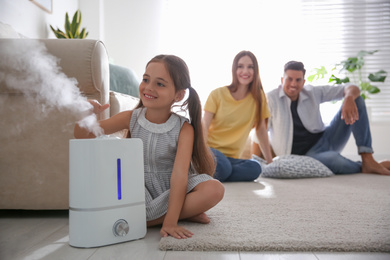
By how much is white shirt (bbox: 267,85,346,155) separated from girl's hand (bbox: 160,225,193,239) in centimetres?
172

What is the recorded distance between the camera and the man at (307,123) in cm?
247

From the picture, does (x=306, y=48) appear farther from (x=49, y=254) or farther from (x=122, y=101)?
(x=49, y=254)

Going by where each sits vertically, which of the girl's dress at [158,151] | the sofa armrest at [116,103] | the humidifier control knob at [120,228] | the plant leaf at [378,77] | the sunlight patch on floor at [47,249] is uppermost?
the plant leaf at [378,77]

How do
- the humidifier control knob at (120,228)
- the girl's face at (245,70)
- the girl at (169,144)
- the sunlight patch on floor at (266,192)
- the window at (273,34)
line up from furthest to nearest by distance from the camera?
the window at (273,34)
the girl's face at (245,70)
the sunlight patch on floor at (266,192)
the girl at (169,144)
the humidifier control knob at (120,228)

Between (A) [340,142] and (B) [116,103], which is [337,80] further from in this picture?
(B) [116,103]

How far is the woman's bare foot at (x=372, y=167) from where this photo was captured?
92.4 inches

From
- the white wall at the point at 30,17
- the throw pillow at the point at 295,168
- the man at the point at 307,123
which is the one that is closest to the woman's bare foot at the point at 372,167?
the man at the point at 307,123

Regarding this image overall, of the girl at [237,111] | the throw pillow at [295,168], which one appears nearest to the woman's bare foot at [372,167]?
the throw pillow at [295,168]

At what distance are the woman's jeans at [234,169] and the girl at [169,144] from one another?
827 mm

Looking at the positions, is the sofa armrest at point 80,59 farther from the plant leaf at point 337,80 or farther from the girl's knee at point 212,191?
the plant leaf at point 337,80

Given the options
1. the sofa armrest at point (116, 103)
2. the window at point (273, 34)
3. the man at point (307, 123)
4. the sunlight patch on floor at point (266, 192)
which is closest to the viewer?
the sofa armrest at point (116, 103)

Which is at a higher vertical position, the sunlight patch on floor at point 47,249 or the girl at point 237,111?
the girl at point 237,111

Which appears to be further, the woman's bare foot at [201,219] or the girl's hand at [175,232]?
the woman's bare foot at [201,219]

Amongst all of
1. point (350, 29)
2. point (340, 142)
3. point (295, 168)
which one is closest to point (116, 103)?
point (295, 168)
